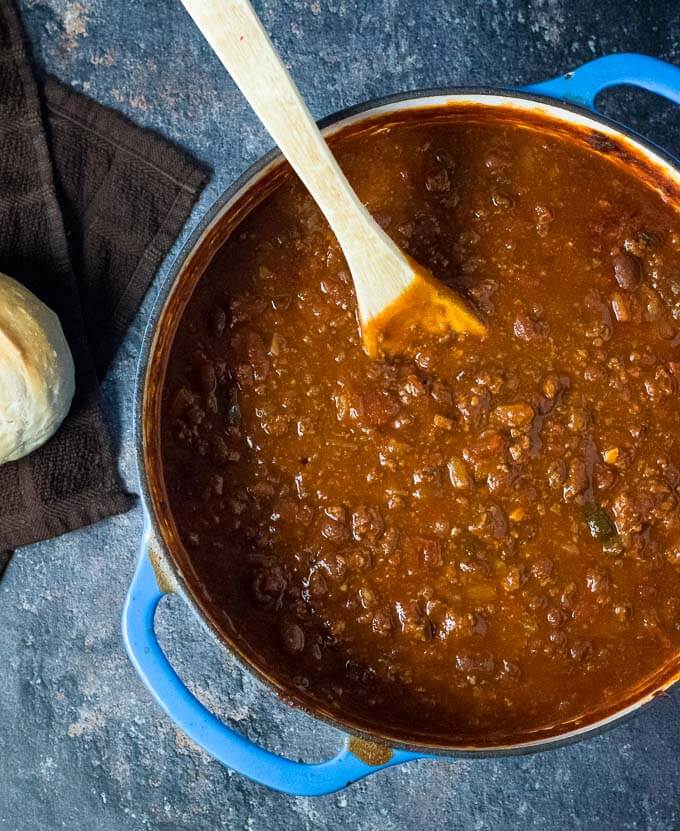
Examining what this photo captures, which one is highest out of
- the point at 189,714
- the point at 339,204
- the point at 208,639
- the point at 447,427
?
the point at 339,204

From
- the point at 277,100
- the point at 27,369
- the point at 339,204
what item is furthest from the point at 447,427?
the point at 27,369

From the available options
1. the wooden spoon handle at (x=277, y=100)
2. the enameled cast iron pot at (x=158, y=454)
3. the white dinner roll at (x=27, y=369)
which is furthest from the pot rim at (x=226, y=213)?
the white dinner roll at (x=27, y=369)

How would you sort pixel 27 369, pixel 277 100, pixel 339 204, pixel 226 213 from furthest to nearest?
pixel 27 369
pixel 226 213
pixel 339 204
pixel 277 100

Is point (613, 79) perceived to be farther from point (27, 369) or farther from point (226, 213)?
point (27, 369)

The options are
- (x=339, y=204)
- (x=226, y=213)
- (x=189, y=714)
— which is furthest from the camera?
(x=189, y=714)

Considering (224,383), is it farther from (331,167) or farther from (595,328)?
(595,328)

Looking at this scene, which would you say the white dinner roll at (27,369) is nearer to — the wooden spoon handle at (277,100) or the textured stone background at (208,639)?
the textured stone background at (208,639)

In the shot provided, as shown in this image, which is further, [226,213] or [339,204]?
[226,213]

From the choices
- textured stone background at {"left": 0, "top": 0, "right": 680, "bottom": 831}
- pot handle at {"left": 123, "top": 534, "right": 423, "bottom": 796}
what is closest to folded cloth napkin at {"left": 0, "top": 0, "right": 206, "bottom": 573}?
textured stone background at {"left": 0, "top": 0, "right": 680, "bottom": 831}
